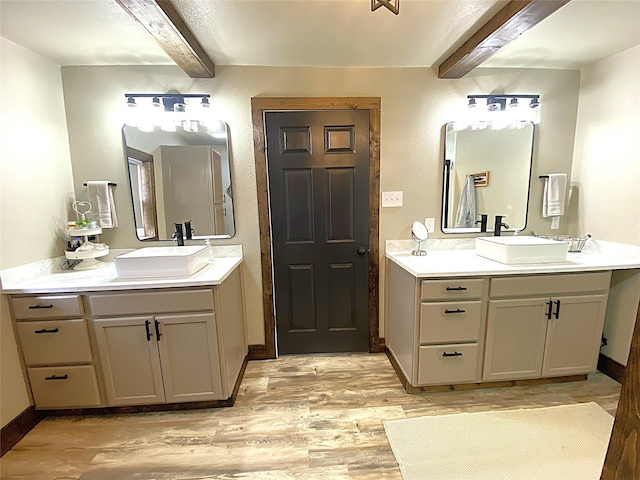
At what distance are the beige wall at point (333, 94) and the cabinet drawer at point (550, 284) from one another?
67cm

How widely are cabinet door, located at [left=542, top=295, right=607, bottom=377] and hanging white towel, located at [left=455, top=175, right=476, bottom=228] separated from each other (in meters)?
0.82

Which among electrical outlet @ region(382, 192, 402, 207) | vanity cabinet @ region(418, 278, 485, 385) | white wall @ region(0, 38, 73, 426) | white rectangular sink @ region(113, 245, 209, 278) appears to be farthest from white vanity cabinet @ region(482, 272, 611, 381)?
white wall @ region(0, 38, 73, 426)

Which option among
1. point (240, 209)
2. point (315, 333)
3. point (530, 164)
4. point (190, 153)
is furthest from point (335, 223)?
point (530, 164)

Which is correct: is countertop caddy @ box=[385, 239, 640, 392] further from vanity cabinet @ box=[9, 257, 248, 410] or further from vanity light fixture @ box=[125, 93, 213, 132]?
vanity light fixture @ box=[125, 93, 213, 132]

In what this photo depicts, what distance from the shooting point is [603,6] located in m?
1.57

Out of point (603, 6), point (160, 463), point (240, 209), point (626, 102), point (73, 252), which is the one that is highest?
point (603, 6)

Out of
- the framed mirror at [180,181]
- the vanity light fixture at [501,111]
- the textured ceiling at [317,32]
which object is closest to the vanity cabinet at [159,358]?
the framed mirror at [180,181]

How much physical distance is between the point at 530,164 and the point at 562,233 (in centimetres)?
67

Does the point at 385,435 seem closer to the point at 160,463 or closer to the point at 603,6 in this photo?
the point at 160,463

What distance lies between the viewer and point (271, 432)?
5.76 ft

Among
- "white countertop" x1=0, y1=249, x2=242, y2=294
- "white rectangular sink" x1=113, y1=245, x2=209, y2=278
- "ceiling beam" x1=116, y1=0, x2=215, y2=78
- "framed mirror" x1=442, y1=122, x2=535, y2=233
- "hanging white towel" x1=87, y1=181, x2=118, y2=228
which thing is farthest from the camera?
"framed mirror" x1=442, y1=122, x2=535, y2=233

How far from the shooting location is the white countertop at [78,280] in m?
1.73

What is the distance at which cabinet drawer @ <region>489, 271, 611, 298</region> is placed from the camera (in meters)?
1.92

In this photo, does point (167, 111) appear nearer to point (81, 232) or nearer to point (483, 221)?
point (81, 232)
